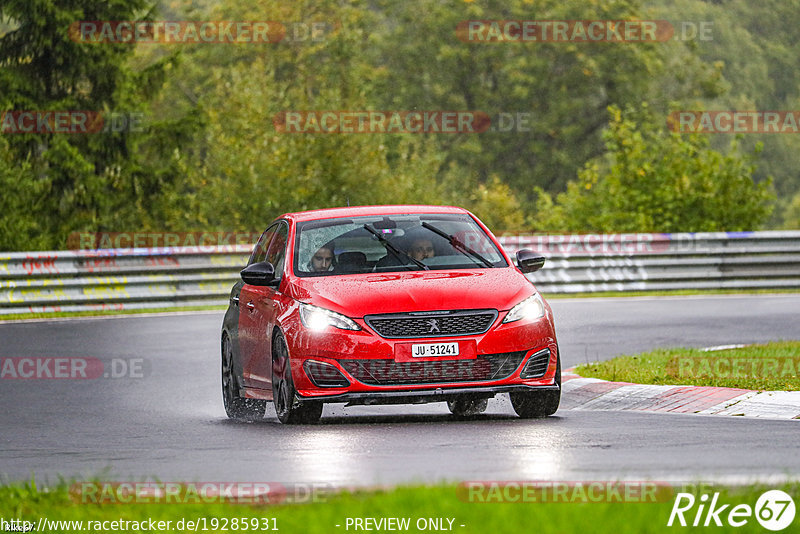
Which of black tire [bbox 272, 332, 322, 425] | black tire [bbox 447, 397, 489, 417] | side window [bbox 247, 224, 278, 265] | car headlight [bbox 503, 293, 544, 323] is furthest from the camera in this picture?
side window [bbox 247, 224, 278, 265]

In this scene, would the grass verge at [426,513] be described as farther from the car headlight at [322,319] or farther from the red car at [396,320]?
the car headlight at [322,319]

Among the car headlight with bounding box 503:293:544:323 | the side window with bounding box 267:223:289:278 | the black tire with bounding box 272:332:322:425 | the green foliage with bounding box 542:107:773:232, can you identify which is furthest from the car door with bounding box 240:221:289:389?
the green foliage with bounding box 542:107:773:232

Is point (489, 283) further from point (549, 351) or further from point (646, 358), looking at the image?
point (646, 358)

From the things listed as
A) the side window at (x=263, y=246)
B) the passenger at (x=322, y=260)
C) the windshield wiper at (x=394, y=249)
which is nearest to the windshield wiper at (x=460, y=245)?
the windshield wiper at (x=394, y=249)

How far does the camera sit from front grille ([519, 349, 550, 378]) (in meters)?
12.0

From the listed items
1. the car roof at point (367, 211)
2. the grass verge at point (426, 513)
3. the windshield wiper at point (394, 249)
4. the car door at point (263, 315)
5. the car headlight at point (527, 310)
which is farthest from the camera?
the car roof at point (367, 211)

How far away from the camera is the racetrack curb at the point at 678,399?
12469mm

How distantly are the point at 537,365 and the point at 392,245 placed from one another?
156 centimetres

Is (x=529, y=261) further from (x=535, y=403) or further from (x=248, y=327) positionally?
(x=248, y=327)

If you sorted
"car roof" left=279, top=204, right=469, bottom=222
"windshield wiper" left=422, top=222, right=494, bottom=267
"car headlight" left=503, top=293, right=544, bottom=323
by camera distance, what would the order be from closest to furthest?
"car headlight" left=503, top=293, right=544, bottom=323 < "windshield wiper" left=422, top=222, right=494, bottom=267 < "car roof" left=279, top=204, right=469, bottom=222

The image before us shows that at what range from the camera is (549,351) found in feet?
39.7

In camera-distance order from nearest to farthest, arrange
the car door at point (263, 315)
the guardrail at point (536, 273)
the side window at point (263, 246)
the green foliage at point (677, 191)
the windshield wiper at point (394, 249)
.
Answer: the windshield wiper at point (394, 249), the car door at point (263, 315), the side window at point (263, 246), the guardrail at point (536, 273), the green foliage at point (677, 191)

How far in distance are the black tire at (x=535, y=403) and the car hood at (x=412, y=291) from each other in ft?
2.54

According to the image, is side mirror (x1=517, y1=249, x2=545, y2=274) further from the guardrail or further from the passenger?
the guardrail
